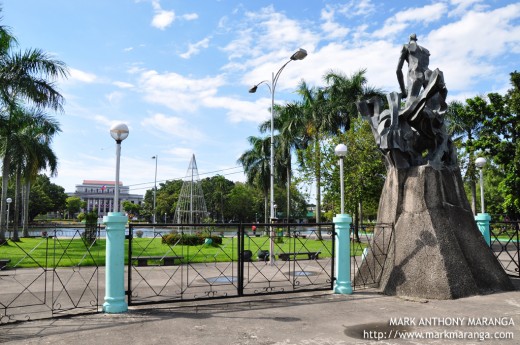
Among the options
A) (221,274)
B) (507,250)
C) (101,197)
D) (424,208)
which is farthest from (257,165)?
(101,197)

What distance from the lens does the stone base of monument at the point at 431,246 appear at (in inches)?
347

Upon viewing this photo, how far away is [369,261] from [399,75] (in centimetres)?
495

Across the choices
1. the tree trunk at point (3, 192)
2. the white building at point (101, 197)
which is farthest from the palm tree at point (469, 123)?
the white building at point (101, 197)

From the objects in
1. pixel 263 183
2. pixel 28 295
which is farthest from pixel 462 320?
pixel 263 183

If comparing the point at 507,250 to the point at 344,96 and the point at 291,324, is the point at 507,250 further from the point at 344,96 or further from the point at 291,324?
the point at 344,96

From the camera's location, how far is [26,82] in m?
16.9

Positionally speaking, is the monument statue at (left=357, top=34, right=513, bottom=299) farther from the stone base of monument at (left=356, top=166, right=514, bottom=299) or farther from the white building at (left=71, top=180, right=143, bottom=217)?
the white building at (left=71, top=180, right=143, bottom=217)

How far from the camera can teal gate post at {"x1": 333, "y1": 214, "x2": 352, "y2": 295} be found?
9.34 meters

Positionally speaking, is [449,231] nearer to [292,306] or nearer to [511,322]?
[511,322]

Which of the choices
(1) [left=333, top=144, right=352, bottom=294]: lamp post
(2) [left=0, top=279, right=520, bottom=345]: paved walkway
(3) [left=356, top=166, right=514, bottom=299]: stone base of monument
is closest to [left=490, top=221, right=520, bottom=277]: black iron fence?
(3) [left=356, top=166, right=514, bottom=299]: stone base of monument

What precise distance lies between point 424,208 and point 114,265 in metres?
6.75

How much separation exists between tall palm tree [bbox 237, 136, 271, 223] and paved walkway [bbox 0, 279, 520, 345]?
117ft

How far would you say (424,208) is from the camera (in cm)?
950

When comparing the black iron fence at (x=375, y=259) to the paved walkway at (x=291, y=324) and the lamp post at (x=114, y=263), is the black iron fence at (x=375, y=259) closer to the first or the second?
the paved walkway at (x=291, y=324)
